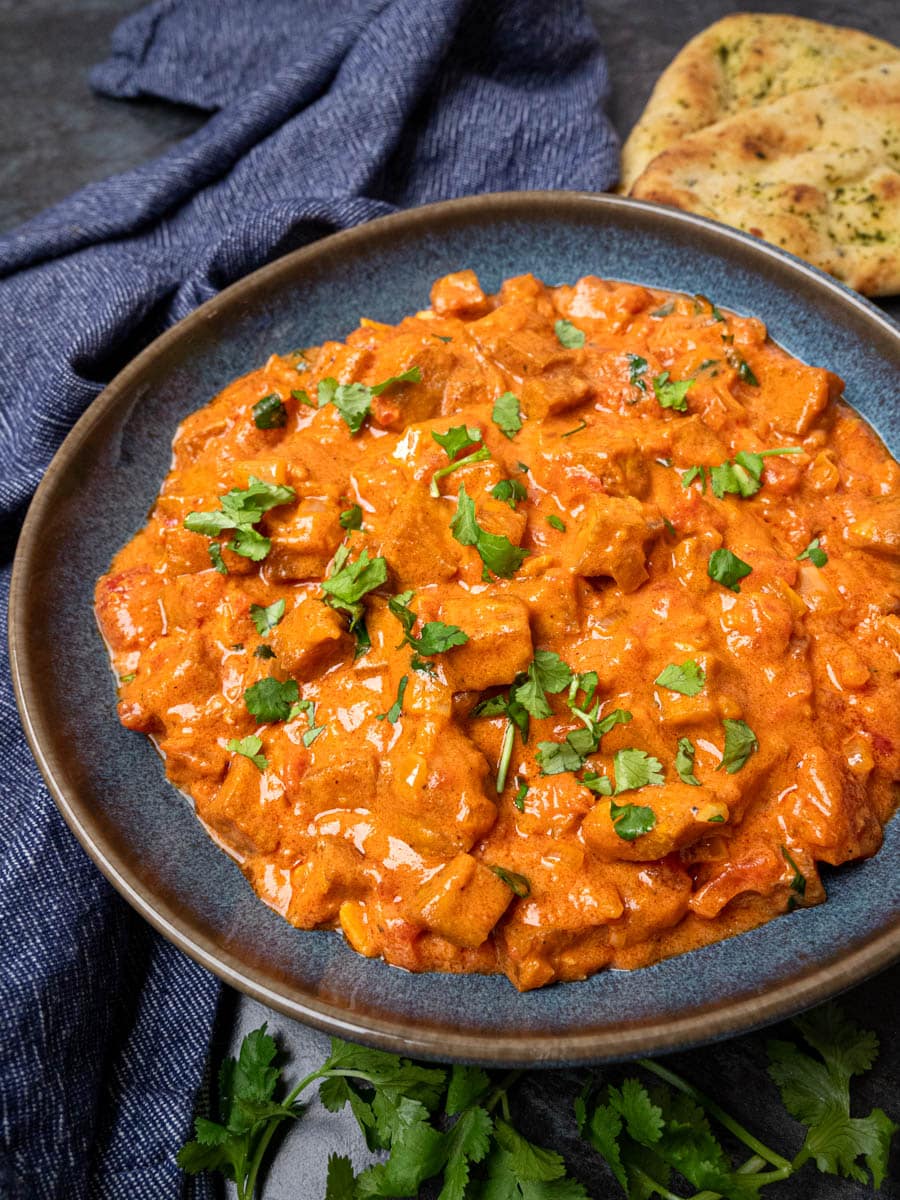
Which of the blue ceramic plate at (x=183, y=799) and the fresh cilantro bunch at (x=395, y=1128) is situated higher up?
the blue ceramic plate at (x=183, y=799)

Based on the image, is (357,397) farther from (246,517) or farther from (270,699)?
(270,699)

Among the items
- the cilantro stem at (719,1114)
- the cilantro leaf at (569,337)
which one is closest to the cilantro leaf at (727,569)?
the cilantro leaf at (569,337)

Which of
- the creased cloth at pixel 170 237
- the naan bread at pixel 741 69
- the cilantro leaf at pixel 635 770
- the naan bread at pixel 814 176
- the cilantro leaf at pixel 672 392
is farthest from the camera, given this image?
the naan bread at pixel 741 69

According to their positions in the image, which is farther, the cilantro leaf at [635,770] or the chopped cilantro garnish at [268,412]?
the chopped cilantro garnish at [268,412]

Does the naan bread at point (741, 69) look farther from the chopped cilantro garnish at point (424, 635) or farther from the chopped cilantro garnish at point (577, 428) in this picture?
the chopped cilantro garnish at point (424, 635)

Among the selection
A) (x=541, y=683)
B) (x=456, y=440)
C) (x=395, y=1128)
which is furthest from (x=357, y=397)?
(x=395, y=1128)

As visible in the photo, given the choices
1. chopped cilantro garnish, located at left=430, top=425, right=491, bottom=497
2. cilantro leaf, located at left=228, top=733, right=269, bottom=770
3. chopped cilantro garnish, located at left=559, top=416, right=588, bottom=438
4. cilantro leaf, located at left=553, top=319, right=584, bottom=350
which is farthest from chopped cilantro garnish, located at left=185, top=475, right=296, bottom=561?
cilantro leaf, located at left=553, top=319, right=584, bottom=350

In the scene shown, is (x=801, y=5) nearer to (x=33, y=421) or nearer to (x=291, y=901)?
(x=33, y=421)
